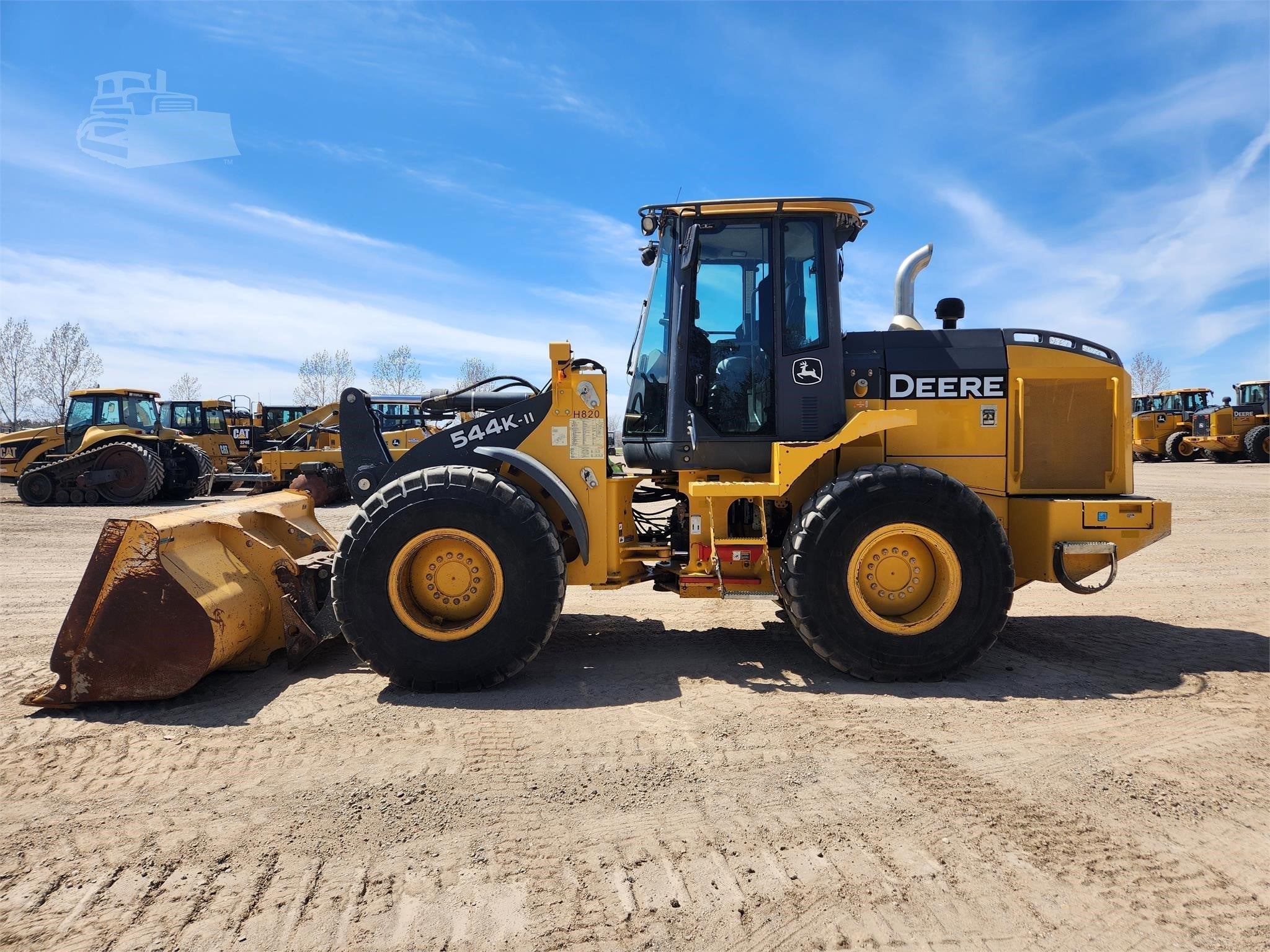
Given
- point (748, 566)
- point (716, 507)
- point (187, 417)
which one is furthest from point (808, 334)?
point (187, 417)

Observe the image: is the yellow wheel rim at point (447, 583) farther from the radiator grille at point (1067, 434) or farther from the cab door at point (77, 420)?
the cab door at point (77, 420)

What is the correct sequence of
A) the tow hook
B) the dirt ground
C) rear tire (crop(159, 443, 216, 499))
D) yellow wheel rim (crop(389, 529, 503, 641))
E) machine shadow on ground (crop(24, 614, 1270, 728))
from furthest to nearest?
1. rear tire (crop(159, 443, 216, 499))
2. the tow hook
3. yellow wheel rim (crop(389, 529, 503, 641))
4. machine shadow on ground (crop(24, 614, 1270, 728))
5. the dirt ground

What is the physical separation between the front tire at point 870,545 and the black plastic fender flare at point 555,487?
126 cm

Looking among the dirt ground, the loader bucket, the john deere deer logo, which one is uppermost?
the john deere deer logo

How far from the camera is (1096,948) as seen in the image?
2238mm

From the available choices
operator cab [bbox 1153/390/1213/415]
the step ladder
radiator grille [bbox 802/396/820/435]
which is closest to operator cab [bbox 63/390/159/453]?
the step ladder

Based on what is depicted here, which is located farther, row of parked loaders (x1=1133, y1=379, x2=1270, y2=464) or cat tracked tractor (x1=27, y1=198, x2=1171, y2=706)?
row of parked loaders (x1=1133, y1=379, x2=1270, y2=464)

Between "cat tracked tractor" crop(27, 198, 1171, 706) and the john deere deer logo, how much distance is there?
0.5 inches

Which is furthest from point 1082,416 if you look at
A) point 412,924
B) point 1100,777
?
point 412,924

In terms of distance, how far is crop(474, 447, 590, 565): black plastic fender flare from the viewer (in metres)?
4.60

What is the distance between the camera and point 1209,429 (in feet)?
88.1

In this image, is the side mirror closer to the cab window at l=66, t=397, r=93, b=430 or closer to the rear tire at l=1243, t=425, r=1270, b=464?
the cab window at l=66, t=397, r=93, b=430

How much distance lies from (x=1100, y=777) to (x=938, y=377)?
8.70ft

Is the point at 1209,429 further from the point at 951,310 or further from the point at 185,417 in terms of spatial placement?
the point at 185,417
